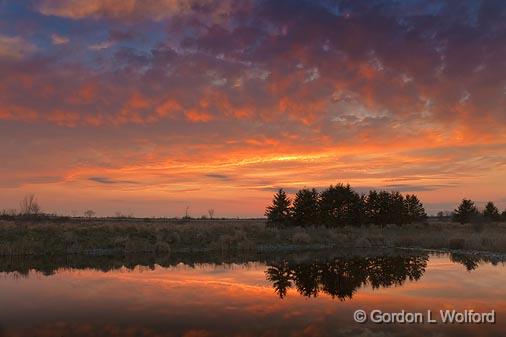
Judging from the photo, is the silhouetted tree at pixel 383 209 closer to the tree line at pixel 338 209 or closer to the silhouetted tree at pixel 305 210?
the tree line at pixel 338 209

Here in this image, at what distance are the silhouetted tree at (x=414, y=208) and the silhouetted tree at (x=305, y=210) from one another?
2517cm

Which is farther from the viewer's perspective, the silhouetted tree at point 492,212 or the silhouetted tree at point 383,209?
the silhouetted tree at point 492,212

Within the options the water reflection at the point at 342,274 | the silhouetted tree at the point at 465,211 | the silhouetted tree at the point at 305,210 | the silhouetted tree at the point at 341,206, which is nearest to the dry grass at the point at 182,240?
the silhouetted tree at the point at 305,210

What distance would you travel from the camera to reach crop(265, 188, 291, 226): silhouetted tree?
2660 inches

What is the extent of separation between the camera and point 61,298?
20.8m

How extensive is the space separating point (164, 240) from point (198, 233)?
4.14 meters

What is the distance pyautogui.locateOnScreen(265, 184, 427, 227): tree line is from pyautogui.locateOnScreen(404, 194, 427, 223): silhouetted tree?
554mm

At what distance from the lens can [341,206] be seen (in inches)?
2916

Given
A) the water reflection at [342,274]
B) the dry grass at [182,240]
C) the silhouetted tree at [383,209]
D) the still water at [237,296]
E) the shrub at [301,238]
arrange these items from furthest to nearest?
1. the silhouetted tree at [383,209]
2. the shrub at [301,238]
3. the dry grass at [182,240]
4. the water reflection at [342,274]
5. the still water at [237,296]

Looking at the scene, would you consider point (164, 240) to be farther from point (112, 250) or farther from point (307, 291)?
point (307, 291)

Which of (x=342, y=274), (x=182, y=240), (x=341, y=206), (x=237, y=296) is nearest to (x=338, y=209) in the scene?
(x=341, y=206)

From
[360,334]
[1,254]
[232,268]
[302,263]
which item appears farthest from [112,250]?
[360,334]

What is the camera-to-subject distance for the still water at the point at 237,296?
14.9 meters

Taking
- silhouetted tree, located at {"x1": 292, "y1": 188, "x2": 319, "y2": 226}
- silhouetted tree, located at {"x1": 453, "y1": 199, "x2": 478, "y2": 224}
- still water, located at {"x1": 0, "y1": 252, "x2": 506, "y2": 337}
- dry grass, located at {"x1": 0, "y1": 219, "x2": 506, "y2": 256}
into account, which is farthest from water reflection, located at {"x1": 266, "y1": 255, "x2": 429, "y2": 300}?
silhouetted tree, located at {"x1": 453, "y1": 199, "x2": 478, "y2": 224}
